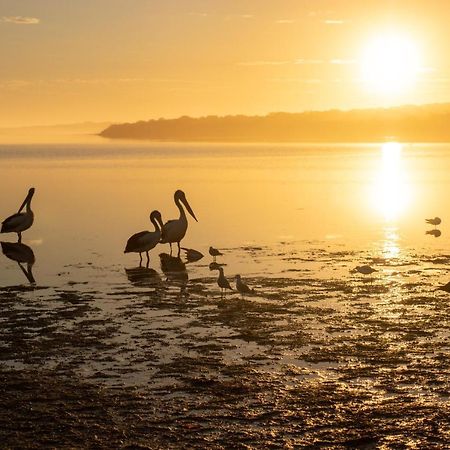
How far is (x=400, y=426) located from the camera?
9.09 metres

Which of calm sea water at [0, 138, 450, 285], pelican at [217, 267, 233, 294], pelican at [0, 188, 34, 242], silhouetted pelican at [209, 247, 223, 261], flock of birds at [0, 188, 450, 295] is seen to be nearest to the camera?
pelican at [217, 267, 233, 294]

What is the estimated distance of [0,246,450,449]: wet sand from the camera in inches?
355

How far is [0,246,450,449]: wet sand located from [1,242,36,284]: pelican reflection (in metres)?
2.33

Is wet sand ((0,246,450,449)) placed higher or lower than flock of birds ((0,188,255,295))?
lower

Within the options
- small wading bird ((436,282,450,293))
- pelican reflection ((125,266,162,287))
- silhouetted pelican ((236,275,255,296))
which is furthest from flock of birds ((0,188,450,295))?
small wading bird ((436,282,450,293))

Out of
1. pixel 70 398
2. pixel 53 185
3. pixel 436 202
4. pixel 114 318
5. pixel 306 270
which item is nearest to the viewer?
pixel 70 398

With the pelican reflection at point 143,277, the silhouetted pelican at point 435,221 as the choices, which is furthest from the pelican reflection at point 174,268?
the silhouetted pelican at point 435,221

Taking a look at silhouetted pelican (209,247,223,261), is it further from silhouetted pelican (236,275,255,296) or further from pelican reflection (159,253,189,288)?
silhouetted pelican (236,275,255,296)

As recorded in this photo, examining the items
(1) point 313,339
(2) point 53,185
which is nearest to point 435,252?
(1) point 313,339

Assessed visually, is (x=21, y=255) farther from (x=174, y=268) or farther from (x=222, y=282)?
(x=222, y=282)

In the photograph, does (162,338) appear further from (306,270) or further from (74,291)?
(306,270)

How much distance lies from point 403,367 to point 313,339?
2019mm

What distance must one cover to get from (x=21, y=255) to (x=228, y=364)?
13665 mm

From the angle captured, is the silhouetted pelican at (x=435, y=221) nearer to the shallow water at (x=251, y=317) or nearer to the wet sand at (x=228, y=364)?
the shallow water at (x=251, y=317)
